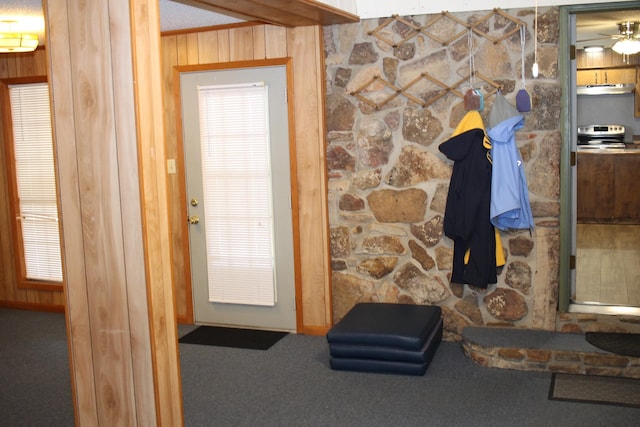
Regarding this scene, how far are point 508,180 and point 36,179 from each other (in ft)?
13.9

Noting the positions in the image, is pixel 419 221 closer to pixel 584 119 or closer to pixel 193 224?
pixel 193 224

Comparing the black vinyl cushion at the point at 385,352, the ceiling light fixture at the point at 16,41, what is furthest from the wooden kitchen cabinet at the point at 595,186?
the ceiling light fixture at the point at 16,41

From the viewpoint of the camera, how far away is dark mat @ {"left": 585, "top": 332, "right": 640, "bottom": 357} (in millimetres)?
4129

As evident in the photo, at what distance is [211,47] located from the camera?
17.0ft

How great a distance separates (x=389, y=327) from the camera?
4367 mm

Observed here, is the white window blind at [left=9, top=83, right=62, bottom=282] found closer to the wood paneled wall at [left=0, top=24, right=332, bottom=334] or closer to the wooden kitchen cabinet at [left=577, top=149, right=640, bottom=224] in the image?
the wood paneled wall at [left=0, top=24, right=332, bottom=334]

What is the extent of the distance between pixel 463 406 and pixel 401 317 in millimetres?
902

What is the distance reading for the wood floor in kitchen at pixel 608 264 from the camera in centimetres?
551

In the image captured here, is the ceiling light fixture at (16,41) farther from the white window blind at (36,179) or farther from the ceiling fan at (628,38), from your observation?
the ceiling fan at (628,38)

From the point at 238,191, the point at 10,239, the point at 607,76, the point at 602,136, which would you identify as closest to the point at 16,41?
the point at 238,191

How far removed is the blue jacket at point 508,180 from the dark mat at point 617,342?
0.83 m

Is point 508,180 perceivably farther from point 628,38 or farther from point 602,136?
point 602,136

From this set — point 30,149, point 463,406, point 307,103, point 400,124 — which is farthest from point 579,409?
point 30,149

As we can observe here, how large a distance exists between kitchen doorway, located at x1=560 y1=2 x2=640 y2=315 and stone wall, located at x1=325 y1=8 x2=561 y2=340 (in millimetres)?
232
